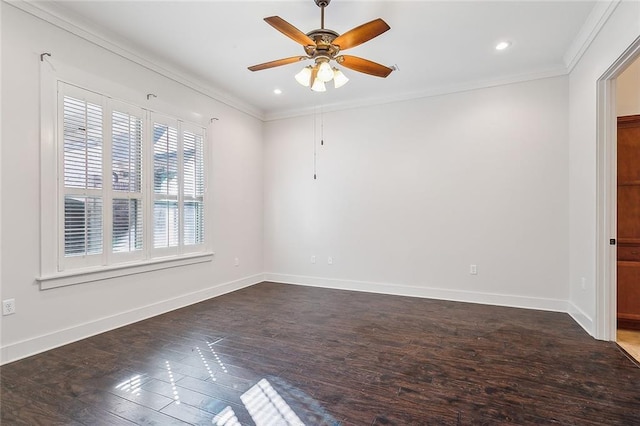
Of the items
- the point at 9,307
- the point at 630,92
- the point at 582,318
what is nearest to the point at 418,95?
the point at 630,92

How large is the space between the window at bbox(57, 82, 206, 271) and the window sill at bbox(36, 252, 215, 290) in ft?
0.19

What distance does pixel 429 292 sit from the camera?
4445 millimetres

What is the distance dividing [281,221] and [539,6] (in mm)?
4309

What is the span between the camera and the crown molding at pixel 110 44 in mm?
2646

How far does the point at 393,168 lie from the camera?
15.4ft

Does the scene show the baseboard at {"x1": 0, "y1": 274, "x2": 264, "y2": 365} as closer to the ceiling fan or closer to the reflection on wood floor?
the ceiling fan

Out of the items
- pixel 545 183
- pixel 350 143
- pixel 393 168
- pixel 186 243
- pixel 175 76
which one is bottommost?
pixel 186 243

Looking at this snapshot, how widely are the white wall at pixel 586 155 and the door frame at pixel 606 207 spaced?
0.07 m

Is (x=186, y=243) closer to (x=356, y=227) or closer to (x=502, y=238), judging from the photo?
(x=356, y=227)

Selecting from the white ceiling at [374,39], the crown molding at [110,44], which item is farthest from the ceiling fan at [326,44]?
the crown molding at [110,44]

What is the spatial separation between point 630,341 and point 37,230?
5.41 metres

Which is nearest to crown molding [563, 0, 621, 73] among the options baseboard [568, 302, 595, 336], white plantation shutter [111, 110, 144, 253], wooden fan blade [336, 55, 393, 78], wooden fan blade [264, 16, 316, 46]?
wooden fan blade [336, 55, 393, 78]

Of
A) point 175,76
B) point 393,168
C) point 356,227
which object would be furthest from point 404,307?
point 175,76

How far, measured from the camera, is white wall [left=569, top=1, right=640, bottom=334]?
258 centimetres
